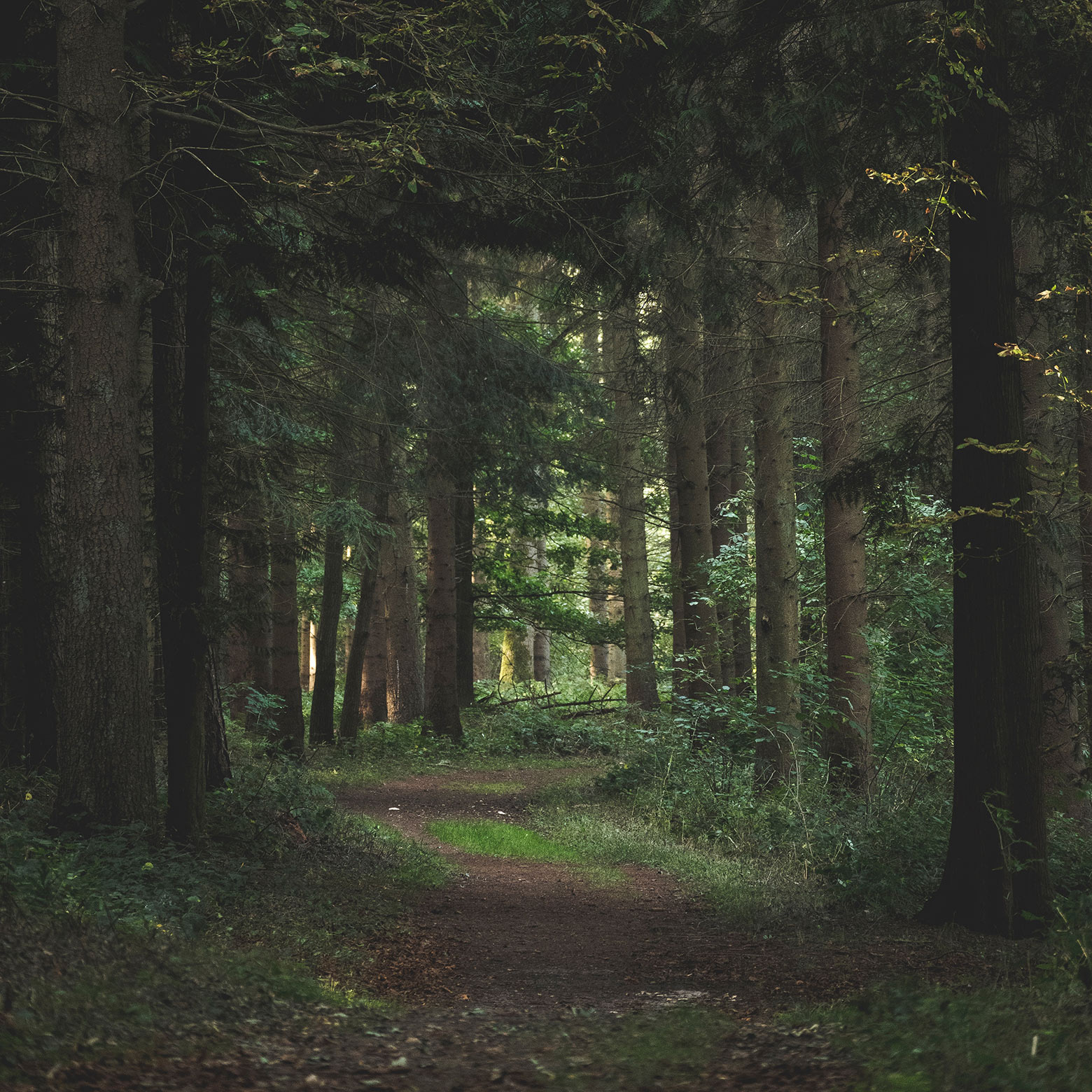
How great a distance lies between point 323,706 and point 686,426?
896 cm

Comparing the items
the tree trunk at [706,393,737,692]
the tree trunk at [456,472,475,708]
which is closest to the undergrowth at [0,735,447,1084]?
the tree trunk at [706,393,737,692]

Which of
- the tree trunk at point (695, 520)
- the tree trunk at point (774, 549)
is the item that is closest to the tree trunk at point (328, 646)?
the tree trunk at point (695, 520)

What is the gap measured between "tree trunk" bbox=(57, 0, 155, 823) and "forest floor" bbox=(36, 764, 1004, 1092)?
2411mm

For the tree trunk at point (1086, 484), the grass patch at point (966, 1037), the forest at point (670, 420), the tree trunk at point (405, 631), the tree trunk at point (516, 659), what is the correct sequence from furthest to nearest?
1. the tree trunk at point (516, 659)
2. the tree trunk at point (405, 631)
3. the tree trunk at point (1086, 484)
4. the forest at point (670, 420)
5. the grass patch at point (966, 1037)

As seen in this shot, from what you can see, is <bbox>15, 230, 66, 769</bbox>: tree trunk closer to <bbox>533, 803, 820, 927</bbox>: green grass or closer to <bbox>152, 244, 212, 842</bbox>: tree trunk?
<bbox>152, 244, 212, 842</bbox>: tree trunk

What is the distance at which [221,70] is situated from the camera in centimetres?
783

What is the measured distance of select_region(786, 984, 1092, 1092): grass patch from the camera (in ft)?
11.6

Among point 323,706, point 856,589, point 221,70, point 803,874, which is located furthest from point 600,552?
point 221,70

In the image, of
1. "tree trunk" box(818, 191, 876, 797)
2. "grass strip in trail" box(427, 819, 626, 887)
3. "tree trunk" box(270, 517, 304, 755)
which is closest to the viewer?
"grass strip in trail" box(427, 819, 626, 887)

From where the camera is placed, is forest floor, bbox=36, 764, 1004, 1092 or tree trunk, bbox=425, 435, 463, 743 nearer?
forest floor, bbox=36, 764, 1004, 1092

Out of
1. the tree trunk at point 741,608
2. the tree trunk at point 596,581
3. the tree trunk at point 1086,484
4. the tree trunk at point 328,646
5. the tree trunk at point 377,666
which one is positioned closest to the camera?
the tree trunk at point 1086,484

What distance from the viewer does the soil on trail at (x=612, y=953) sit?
18.8 ft

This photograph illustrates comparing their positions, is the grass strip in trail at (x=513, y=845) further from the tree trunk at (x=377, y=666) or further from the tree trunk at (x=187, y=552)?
the tree trunk at (x=377, y=666)

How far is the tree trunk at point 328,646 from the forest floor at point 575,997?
8950mm
